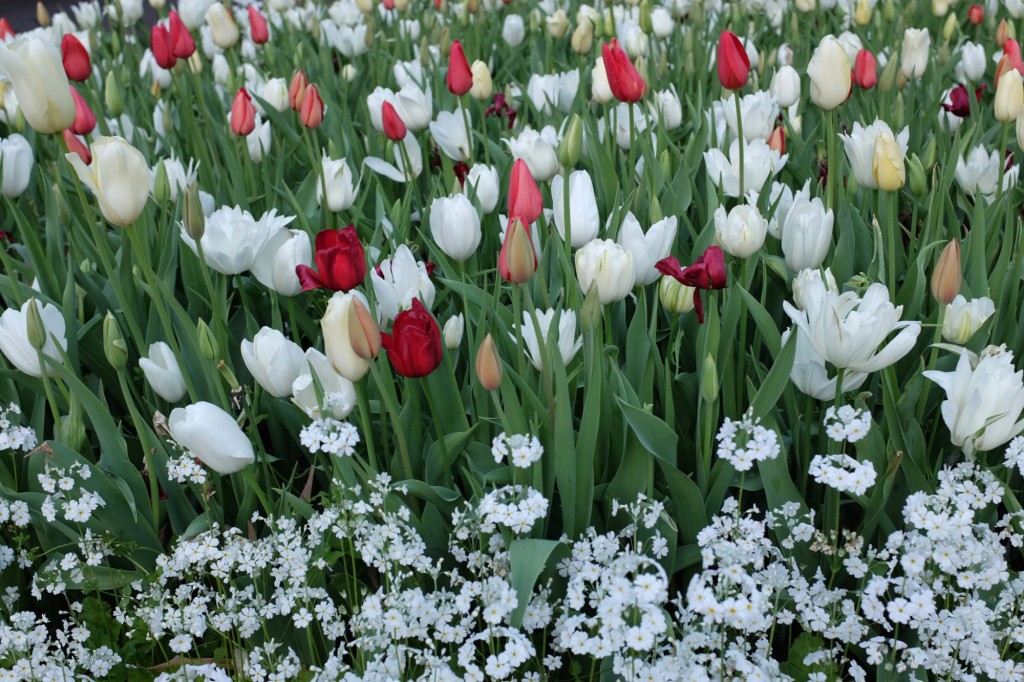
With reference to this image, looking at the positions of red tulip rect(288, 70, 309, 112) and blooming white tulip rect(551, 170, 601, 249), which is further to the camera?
red tulip rect(288, 70, 309, 112)

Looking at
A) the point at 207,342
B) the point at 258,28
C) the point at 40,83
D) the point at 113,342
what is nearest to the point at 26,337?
the point at 113,342

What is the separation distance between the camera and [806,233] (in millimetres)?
1839

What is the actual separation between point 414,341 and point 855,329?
26.2 inches

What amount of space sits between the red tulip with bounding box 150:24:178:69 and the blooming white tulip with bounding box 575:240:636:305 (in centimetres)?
166

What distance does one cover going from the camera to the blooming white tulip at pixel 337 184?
87.0 inches

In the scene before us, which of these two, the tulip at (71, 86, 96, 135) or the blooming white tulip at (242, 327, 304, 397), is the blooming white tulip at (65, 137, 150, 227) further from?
the tulip at (71, 86, 96, 135)

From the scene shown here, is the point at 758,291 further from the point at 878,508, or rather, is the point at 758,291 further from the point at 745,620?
the point at 745,620

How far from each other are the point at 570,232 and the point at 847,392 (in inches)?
23.8

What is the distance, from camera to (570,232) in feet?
6.21

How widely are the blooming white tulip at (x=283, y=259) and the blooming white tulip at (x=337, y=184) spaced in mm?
230

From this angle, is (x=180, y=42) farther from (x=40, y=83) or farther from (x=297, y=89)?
(x=40, y=83)

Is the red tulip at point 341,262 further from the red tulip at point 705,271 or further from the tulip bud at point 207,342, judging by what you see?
the red tulip at point 705,271

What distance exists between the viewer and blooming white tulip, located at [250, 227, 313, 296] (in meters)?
1.89

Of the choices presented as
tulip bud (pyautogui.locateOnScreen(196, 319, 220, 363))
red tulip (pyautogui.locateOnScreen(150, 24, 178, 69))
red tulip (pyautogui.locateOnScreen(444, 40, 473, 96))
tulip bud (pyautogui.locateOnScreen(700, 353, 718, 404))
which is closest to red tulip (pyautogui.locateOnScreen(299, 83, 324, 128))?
red tulip (pyautogui.locateOnScreen(444, 40, 473, 96))
